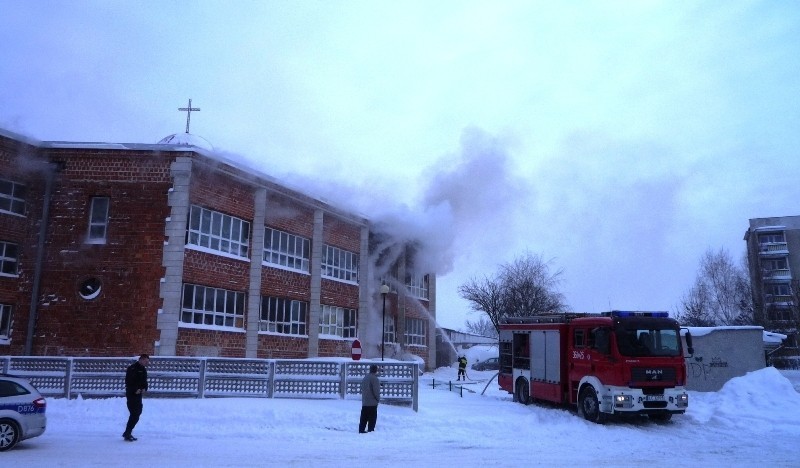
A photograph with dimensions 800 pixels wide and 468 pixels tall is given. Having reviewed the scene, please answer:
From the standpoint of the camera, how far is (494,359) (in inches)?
2031

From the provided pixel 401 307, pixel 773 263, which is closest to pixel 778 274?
pixel 773 263

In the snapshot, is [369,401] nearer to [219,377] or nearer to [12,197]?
[219,377]

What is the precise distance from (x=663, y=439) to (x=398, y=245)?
2408cm

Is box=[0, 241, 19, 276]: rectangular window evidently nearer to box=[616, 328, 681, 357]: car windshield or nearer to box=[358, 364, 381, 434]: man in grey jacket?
box=[358, 364, 381, 434]: man in grey jacket

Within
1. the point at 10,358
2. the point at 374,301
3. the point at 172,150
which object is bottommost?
the point at 10,358

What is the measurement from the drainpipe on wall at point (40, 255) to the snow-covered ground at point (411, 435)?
7030mm

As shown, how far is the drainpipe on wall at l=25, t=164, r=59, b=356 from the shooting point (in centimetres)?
2153

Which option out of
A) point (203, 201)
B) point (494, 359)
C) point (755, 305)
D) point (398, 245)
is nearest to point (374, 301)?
point (398, 245)

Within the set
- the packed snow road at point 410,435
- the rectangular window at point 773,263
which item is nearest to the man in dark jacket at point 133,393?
the packed snow road at point 410,435

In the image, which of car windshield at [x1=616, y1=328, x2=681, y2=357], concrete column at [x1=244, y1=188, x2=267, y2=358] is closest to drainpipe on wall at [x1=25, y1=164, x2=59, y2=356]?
concrete column at [x1=244, y1=188, x2=267, y2=358]

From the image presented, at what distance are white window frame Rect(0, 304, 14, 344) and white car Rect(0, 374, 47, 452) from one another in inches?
482

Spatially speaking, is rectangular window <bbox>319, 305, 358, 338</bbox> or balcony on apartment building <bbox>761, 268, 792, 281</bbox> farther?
balcony on apartment building <bbox>761, 268, 792, 281</bbox>

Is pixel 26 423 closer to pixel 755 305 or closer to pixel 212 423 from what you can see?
pixel 212 423

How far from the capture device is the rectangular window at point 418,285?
39.0 meters
